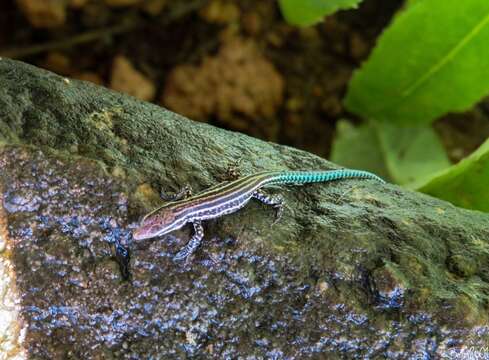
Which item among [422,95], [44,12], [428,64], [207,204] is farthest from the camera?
[44,12]

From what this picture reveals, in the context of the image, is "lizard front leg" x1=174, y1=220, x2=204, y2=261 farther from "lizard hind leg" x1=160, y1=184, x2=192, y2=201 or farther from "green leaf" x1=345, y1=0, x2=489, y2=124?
"green leaf" x1=345, y1=0, x2=489, y2=124

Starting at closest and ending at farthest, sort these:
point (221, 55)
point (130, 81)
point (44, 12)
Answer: point (44, 12) → point (130, 81) → point (221, 55)

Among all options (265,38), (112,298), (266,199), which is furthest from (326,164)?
(265,38)

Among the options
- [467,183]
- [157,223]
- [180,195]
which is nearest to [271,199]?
[180,195]

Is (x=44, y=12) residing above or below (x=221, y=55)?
→ above

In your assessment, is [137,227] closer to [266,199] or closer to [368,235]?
[266,199]

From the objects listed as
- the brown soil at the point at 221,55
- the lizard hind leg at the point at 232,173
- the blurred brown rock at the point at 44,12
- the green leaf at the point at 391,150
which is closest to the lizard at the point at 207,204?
the lizard hind leg at the point at 232,173

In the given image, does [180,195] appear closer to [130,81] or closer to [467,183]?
[467,183]
